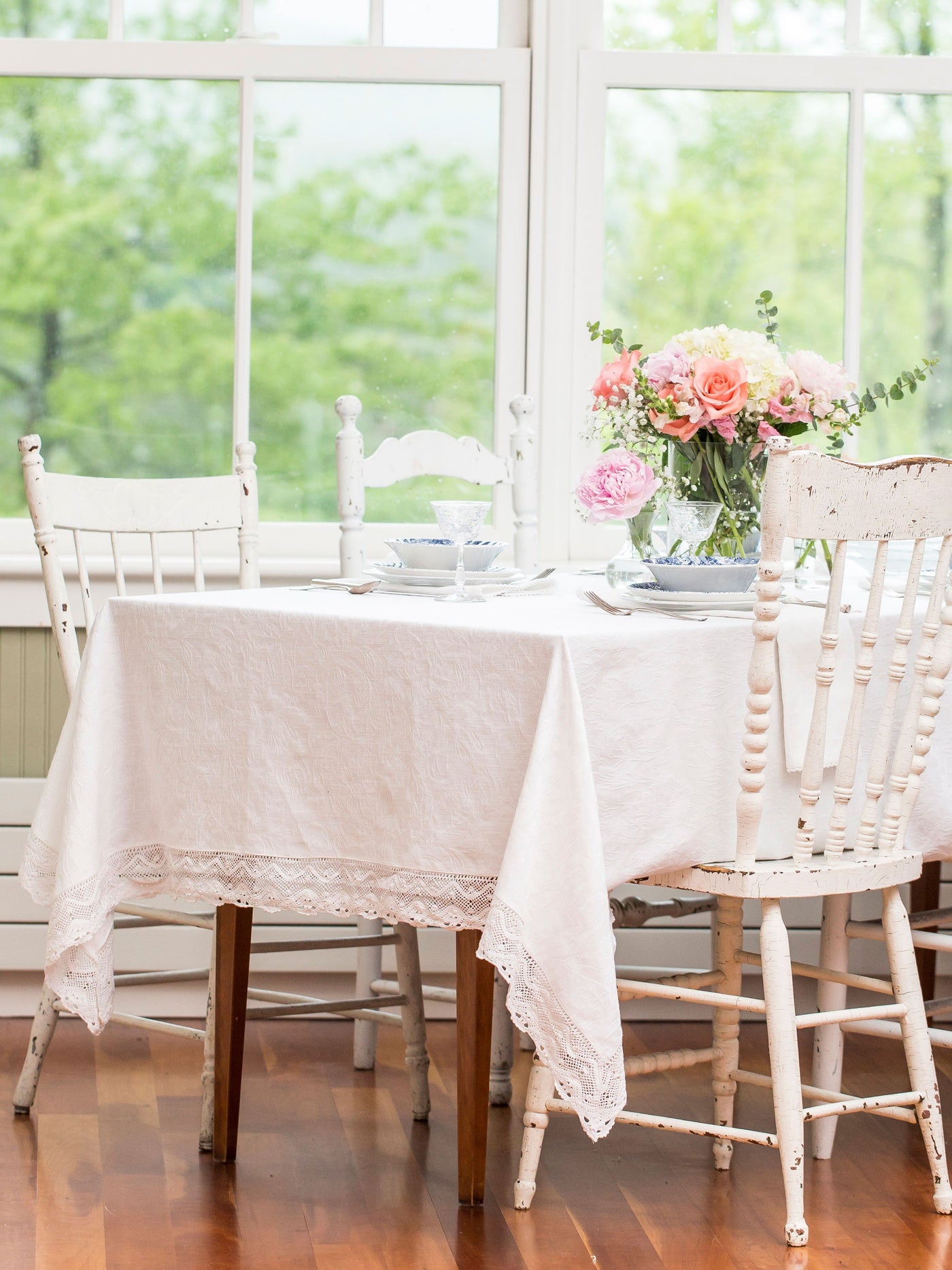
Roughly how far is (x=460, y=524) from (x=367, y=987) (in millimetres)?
915

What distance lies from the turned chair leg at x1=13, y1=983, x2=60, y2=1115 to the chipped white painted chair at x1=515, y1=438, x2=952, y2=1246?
0.80 metres

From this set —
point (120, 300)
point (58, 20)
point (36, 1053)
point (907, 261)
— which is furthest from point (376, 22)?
point (36, 1053)

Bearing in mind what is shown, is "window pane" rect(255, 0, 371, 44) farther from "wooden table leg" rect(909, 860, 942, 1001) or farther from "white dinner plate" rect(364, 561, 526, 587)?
"wooden table leg" rect(909, 860, 942, 1001)

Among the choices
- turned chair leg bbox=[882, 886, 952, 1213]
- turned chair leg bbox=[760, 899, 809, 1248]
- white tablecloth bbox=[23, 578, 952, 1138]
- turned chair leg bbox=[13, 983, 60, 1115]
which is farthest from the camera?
turned chair leg bbox=[13, 983, 60, 1115]

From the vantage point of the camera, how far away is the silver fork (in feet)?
6.41

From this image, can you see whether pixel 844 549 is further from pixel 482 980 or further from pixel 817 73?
pixel 817 73

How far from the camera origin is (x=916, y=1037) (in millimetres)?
2018

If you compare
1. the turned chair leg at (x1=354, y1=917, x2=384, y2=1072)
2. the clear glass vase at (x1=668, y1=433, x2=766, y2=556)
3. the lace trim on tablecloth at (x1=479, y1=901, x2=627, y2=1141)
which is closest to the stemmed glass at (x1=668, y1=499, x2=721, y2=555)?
the clear glass vase at (x1=668, y1=433, x2=766, y2=556)

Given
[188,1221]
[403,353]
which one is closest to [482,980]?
[188,1221]

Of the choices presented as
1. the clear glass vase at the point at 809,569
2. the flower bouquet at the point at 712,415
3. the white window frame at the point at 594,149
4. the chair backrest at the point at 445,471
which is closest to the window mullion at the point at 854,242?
the white window frame at the point at 594,149

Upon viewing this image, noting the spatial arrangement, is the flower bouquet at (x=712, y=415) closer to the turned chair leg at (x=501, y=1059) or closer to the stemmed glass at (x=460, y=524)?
the stemmed glass at (x=460, y=524)

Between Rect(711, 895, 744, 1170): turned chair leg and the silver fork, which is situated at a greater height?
the silver fork

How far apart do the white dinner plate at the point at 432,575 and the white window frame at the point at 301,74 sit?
75 centimetres

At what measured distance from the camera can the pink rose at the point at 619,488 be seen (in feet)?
7.01
